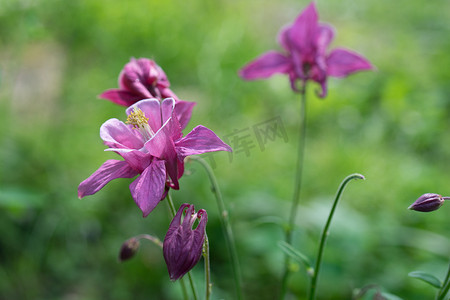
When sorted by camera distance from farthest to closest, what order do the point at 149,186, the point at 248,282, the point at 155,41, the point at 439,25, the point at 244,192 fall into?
the point at 439,25 < the point at 155,41 < the point at 244,192 < the point at 248,282 < the point at 149,186

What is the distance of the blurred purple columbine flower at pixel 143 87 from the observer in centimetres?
104

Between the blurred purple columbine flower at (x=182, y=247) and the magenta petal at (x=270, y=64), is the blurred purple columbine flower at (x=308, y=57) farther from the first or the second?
the blurred purple columbine flower at (x=182, y=247)

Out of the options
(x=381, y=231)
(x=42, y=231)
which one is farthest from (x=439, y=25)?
(x=42, y=231)

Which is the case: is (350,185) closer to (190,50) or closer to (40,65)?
(190,50)

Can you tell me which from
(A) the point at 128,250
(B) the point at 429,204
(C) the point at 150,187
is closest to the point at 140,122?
(C) the point at 150,187

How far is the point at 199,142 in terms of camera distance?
0.89 m

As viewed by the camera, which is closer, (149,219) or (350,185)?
(149,219)

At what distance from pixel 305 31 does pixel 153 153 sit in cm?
80

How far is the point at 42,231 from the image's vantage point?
2406 millimetres

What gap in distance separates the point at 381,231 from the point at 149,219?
124 centimetres

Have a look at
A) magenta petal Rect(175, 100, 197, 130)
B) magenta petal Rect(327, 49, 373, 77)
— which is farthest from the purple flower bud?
magenta petal Rect(327, 49, 373, 77)

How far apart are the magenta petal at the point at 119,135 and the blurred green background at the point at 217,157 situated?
0.31 m

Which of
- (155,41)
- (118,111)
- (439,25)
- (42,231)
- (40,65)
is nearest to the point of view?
(42,231)

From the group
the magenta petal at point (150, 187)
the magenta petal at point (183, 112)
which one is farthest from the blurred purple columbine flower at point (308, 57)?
the magenta petal at point (150, 187)
